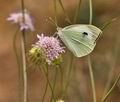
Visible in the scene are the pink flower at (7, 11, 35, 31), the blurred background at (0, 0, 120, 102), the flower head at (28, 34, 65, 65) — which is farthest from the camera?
the blurred background at (0, 0, 120, 102)

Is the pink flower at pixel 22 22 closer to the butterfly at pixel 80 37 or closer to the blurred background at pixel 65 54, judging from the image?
the butterfly at pixel 80 37

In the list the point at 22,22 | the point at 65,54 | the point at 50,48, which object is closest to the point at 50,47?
the point at 50,48

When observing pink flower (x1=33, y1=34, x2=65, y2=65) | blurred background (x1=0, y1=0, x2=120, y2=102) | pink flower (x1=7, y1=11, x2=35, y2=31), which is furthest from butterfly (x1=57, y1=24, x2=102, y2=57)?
blurred background (x1=0, y1=0, x2=120, y2=102)

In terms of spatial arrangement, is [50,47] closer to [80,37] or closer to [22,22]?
[80,37]

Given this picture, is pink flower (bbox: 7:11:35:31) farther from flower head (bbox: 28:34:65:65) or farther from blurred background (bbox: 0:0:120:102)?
blurred background (bbox: 0:0:120:102)

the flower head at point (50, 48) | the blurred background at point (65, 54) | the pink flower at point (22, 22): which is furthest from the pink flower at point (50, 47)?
the blurred background at point (65, 54)

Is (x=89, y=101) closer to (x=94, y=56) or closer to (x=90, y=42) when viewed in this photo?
(x=94, y=56)
